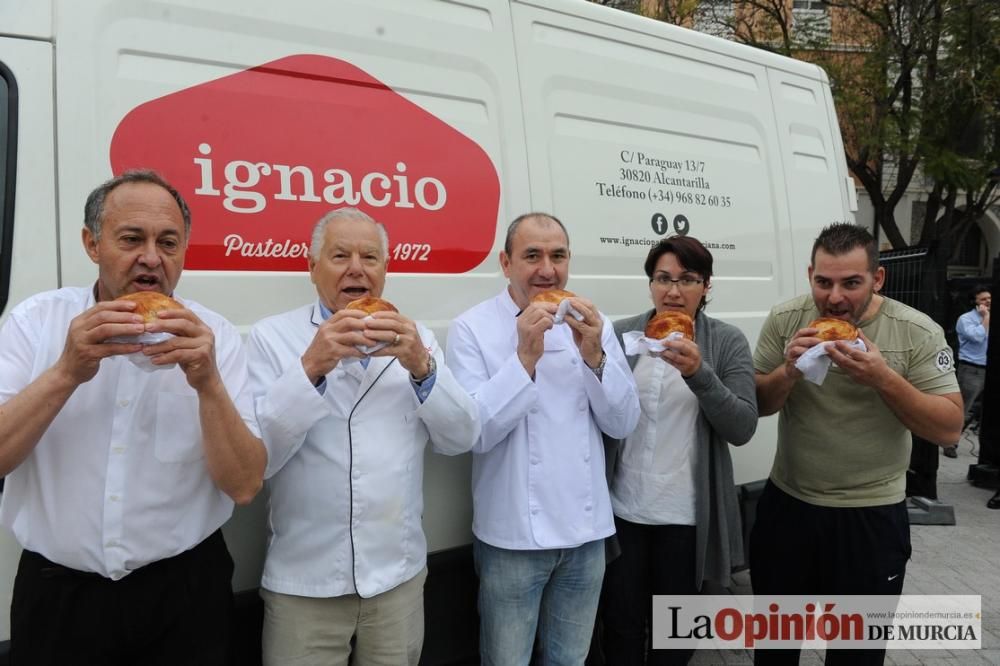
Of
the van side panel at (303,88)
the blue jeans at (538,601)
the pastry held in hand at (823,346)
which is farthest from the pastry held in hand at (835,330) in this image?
the van side panel at (303,88)

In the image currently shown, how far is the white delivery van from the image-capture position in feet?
6.66

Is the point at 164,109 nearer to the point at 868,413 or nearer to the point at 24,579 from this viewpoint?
the point at 24,579

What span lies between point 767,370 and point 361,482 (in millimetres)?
1733

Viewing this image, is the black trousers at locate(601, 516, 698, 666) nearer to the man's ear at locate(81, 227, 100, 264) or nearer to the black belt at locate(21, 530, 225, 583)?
the black belt at locate(21, 530, 225, 583)

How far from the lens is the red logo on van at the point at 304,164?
220 centimetres

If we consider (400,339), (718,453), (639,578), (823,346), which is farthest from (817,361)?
(400,339)

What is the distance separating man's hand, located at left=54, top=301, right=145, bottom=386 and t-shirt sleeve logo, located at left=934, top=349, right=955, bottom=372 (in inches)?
101

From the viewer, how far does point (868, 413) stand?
257cm

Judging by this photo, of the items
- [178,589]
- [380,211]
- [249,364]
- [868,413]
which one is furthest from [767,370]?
[178,589]

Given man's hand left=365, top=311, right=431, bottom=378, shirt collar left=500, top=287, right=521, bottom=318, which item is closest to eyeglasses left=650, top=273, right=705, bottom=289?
shirt collar left=500, top=287, right=521, bottom=318

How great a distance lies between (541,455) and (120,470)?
126cm

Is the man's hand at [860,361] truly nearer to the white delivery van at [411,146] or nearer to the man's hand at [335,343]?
the white delivery van at [411,146]

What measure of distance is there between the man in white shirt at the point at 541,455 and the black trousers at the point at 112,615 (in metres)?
0.94

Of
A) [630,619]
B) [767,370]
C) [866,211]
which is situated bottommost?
[630,619]
